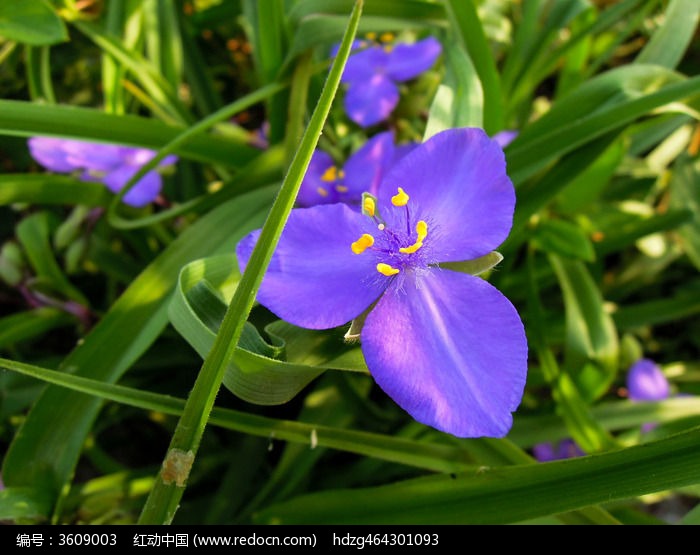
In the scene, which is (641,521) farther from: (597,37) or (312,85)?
(597,37)

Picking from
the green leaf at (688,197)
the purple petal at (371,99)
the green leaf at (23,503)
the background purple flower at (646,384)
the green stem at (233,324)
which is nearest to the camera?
the green stem at (233,324)

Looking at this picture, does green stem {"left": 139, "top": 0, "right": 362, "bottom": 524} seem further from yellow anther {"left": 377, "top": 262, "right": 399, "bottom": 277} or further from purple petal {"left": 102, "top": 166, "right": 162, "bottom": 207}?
purple petal {"left": 102, "top": 166, "right": 162, "bottom": 207}

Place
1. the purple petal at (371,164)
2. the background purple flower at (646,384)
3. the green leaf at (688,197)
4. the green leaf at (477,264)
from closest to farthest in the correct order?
the green leaf at (477,264)
the purple petal at (371,164)
the background purple flower at (646,384)
the green leaf at (688,197)

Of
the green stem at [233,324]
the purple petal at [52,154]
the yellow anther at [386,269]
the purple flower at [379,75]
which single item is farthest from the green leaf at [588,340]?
the purple petal at [52,154]

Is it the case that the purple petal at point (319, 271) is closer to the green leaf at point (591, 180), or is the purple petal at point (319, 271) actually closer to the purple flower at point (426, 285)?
the purple flower at point (426, 285)
